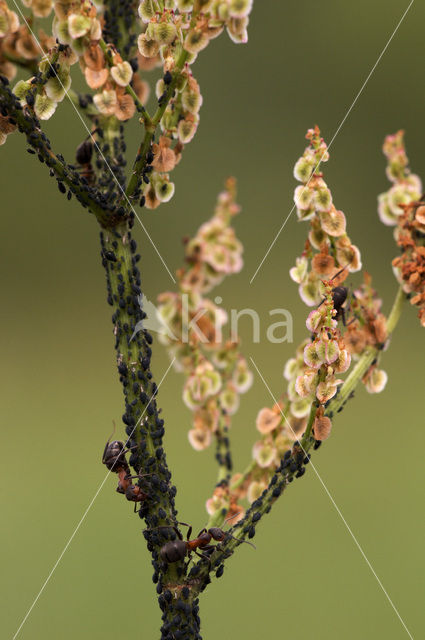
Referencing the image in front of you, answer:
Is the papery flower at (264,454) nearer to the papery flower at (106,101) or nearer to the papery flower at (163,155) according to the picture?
the papery flower at (163,155)

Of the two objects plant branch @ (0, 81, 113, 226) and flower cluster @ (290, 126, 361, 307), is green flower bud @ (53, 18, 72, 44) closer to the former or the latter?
plant branch @ (0, 81, 113, 226)

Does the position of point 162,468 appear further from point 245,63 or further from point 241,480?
point 245,63

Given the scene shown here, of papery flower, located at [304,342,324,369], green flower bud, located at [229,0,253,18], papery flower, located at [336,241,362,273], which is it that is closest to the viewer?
green flower bud, located at [229,0,253,18]

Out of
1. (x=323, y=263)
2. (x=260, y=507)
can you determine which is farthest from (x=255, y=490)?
(x=323, y=263)

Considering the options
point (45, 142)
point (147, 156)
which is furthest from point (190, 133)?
point (45, 142)

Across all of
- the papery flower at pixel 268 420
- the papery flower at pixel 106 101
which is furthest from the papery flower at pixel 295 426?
the papery flower at pixel 106 101

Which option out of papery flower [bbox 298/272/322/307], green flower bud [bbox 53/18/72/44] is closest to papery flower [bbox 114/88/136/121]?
green flower bud [bbox 53/18/72/44]
